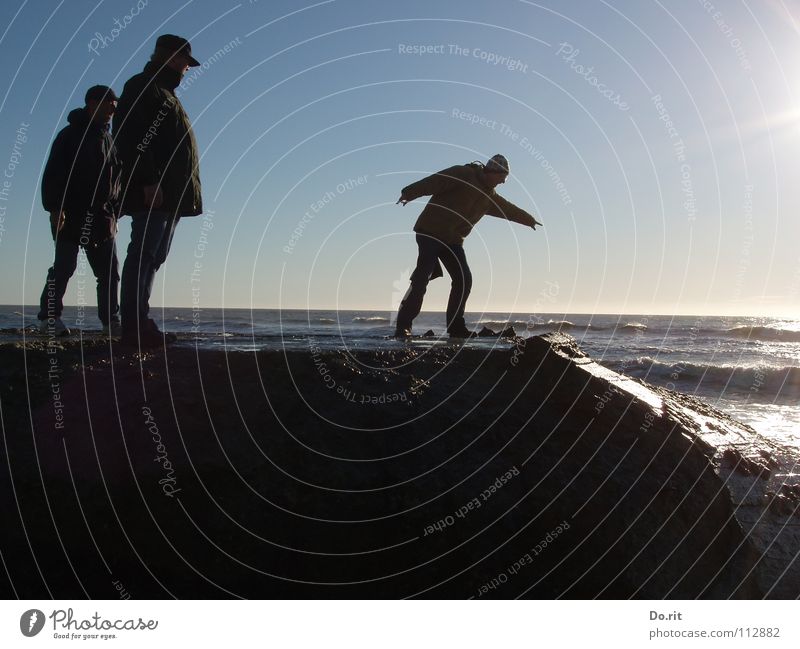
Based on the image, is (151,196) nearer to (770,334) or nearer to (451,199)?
(451,199)

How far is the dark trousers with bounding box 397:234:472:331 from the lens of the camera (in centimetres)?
812

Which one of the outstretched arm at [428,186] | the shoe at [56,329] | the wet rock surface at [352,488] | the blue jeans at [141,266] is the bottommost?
the wet rock surface at [352,488]

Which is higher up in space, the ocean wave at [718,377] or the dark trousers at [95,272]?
the dark trousers at [95,272]

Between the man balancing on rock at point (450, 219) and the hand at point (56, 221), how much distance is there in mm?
3661

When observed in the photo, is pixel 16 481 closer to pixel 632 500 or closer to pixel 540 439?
pixel 540 439

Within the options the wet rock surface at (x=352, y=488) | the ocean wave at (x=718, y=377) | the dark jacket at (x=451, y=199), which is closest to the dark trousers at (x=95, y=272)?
the wet rock surface at (x=352, y=488)

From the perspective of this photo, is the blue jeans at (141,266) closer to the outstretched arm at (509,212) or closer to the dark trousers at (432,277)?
the dark trousers at (432,277)

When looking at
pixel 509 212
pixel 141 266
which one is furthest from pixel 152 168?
pixel 509 212

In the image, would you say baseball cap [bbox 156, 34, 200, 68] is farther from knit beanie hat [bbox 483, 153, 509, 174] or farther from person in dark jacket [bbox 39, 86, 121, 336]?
knit beanie hat [bbox 483, 153, 509, 174]

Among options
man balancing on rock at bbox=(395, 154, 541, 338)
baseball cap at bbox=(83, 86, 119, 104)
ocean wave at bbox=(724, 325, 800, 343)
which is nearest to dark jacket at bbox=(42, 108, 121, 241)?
baseball cap at bbox=(83, 86, 119, 104)

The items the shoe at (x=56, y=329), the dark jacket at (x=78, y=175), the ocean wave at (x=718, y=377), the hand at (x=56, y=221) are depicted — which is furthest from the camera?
the ocean wave at (x=718, y=377)

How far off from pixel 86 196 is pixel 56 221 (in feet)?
1.32

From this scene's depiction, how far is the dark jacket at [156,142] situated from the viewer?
473cm
